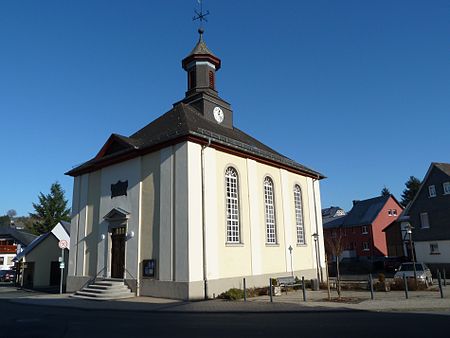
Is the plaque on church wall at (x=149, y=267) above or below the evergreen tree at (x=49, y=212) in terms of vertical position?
below

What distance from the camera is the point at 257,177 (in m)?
21.1

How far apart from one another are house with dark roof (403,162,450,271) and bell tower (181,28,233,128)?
20705 mm

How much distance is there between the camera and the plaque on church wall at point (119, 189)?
770 inches

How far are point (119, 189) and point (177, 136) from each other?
5.06 metres

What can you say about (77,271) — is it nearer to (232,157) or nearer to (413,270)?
(232,157)

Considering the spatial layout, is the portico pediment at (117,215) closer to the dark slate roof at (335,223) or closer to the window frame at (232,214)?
the window frame at (232,214)

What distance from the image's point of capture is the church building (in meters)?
16.7

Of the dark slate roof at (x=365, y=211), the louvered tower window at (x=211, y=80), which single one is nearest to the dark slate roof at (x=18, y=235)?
the louvered tower window at (x=211, y=80)

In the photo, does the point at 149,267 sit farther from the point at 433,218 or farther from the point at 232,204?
the point at 433,218

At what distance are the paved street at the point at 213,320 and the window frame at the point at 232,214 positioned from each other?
156 inches

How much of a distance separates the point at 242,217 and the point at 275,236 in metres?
3.48

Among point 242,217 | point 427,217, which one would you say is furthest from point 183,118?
point 427,217

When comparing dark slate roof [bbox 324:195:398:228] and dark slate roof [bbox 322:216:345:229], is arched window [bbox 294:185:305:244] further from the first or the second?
dark slate roof [bbox 322:216:345:229]

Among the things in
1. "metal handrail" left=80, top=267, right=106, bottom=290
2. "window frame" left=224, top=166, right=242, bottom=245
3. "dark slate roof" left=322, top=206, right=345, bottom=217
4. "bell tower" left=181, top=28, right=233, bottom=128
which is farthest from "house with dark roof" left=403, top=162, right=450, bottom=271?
"dark slate roof" left=322, top=206, right=345, bottom=217
